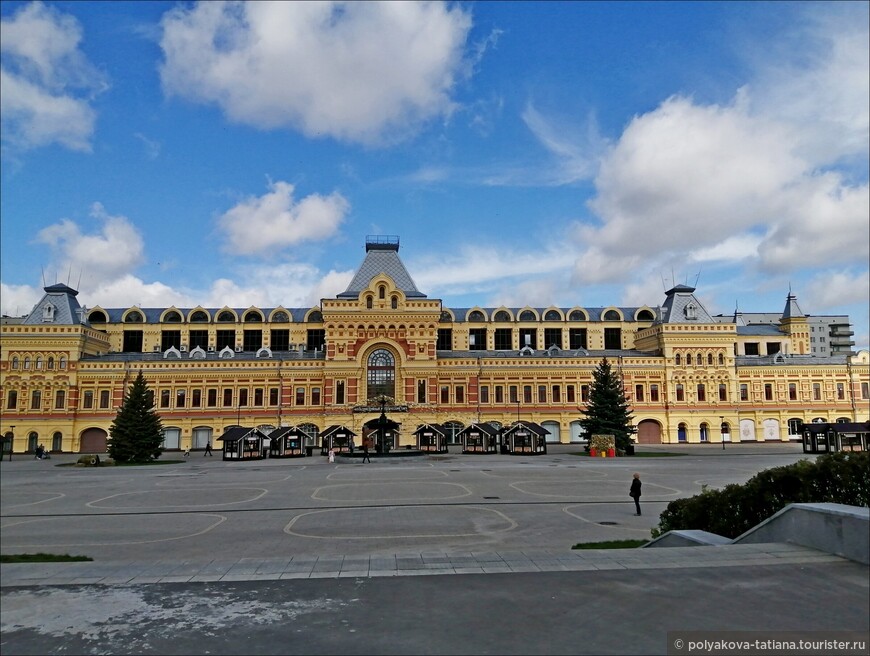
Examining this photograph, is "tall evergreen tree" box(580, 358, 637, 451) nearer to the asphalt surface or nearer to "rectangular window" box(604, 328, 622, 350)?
"rectangular window" box(604, 328, 622, 350)

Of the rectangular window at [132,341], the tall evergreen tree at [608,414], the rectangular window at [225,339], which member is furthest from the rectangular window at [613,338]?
the rectangular window at [132,341]

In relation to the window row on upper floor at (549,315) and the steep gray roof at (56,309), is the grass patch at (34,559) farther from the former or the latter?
the window row on upper floor at (549,315)

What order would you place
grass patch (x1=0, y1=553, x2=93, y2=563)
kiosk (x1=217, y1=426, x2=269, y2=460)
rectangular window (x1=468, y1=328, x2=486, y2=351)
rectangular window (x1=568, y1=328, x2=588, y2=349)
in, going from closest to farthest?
grass patch (x1=0, y1=553, x2=93, y2=563) < kiosk (x1=217, y1=426, x2=269, y2=460) < rectangular window (x1=468, y1=328, x2=486, y2=351) < rectangular window (x1=568, y1=328, x2=588, y2=349)

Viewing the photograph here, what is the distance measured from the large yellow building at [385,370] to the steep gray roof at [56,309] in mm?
161

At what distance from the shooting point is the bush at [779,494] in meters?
11.4

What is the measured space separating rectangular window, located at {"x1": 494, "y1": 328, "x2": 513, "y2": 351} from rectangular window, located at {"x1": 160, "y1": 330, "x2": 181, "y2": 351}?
3612 cm

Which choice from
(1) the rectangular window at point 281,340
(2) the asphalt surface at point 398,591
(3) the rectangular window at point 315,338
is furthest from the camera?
(3) the rectangular window at point 315,338

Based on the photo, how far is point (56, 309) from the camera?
6125 cm

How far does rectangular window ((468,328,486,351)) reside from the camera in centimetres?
7200

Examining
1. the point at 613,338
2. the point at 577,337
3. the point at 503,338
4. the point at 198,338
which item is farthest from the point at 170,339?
the point at 613,338

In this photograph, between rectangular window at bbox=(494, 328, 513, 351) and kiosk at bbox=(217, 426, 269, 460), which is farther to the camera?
rectangular window at bbox=(494, 328, 513, 351)

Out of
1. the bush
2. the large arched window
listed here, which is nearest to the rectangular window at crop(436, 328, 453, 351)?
the large arched window

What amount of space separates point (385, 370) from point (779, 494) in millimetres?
51073

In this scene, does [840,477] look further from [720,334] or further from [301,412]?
[720,334]
